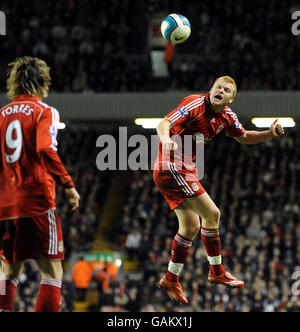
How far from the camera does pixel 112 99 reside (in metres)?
20.2

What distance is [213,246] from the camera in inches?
280

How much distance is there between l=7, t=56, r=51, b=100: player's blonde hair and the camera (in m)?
5.57

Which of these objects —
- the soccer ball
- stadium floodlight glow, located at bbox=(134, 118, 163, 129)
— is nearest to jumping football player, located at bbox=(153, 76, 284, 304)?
the soccer ball

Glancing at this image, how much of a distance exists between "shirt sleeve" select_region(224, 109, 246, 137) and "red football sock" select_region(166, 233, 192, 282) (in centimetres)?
137

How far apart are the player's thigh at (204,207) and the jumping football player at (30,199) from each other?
1940 mm

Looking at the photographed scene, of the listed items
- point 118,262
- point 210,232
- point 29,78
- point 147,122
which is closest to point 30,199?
point 29,78

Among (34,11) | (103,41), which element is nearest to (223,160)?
(103,41)

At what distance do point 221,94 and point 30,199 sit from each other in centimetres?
259

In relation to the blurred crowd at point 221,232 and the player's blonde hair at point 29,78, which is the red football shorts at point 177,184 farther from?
the blurred crowd at point 221,232


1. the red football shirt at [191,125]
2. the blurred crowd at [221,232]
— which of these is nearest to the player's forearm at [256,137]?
the red football shirt at [191,125]

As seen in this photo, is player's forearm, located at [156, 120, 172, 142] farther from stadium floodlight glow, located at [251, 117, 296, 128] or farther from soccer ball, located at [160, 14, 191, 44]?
stadium floodlight glow, located at [251, 117, 296, 128]

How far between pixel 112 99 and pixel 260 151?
543 centimetres

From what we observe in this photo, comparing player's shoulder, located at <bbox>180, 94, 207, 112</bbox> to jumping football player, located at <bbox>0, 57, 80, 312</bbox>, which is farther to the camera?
player's shoulder, located at <bbox>180, 94, 207, 112</bbox>

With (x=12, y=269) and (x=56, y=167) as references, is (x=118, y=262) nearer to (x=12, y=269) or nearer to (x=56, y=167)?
(x=12, y=269)
